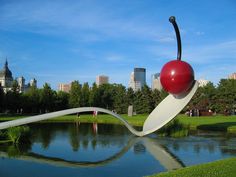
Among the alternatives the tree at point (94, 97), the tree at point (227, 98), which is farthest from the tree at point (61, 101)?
the tree at point (227, 98)

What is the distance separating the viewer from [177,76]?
1538 centimetres

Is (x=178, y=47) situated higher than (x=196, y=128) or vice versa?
(x=178, y=47)

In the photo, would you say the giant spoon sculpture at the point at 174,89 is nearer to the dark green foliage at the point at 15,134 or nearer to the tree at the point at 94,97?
the dark green foliage at the point at 15,134

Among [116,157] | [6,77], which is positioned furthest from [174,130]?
[6,77]

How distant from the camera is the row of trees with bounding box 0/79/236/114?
160ft

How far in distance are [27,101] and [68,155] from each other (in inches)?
1677

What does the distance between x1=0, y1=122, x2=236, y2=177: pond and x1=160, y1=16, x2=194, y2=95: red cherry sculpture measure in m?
2.42

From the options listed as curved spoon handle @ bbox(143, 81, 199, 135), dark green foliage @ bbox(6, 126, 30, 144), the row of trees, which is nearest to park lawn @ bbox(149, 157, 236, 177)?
curved spoon handle @ bbox(143, 81, 199, 135)

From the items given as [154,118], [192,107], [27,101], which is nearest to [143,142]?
[154,118]

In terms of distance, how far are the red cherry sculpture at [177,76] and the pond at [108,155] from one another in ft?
7.95

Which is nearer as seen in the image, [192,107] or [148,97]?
[192,107]

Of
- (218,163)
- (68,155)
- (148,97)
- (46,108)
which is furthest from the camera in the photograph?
(46,108)

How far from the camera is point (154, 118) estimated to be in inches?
664

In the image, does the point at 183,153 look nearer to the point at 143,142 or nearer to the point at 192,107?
the point at 143,142
